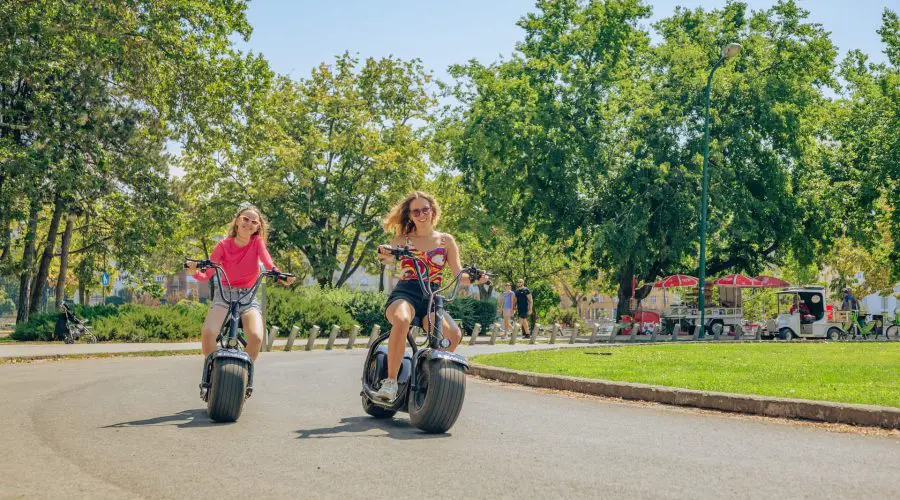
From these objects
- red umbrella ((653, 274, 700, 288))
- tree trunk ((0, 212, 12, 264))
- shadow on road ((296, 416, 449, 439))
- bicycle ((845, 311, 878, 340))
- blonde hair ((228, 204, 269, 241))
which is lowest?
shadow on road ((296, 416, 449, 439))

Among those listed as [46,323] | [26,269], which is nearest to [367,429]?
[46,323]

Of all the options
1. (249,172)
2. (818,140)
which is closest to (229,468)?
(249,172)

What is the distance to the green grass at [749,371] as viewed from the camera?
980 cm

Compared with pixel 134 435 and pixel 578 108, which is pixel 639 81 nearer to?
pixel 578 108

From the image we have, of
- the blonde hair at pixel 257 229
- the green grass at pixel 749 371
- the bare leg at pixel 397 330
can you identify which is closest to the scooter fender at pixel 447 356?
the bare leg at pixel 397 330

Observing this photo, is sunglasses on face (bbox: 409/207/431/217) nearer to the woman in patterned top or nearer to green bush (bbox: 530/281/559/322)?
the woman in patterned top

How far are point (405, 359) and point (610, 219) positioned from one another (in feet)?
101

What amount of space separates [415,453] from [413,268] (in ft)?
Result: 5.26

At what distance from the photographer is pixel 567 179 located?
3694 centimetres

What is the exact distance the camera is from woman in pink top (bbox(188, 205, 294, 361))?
Answer: 787cm

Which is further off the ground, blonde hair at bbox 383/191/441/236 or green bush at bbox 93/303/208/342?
blonde hair at bbox 383/191/441/236

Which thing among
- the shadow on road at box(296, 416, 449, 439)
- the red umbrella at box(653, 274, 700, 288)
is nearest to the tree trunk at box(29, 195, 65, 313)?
the red umbrella at box(653, 274, 700, 288)

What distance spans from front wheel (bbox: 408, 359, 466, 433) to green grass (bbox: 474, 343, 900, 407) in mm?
4006

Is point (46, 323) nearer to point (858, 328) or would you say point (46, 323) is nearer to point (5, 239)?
point (5, 239)
